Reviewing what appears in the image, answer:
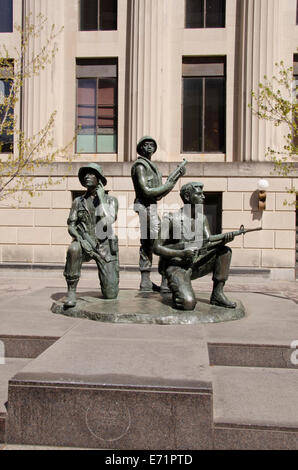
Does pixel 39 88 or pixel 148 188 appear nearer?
pixel 148 188

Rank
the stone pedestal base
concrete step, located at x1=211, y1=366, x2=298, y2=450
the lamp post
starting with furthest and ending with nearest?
the lamp post, the stone pedestal base, concrete step, located at x1=211, y1=366, x2=298, y2=450

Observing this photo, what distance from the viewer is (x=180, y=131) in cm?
1645

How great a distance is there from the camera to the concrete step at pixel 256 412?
3289mm

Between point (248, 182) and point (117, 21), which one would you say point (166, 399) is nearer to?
point (248, 182)

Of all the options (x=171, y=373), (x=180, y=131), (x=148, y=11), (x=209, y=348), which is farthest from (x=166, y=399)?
(x=148, y=11)

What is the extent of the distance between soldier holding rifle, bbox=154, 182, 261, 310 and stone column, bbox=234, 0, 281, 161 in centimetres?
983

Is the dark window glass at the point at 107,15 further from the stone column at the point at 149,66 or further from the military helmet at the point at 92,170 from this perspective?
the military helmet at the point at 92,170

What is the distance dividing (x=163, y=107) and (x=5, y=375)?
13.1m

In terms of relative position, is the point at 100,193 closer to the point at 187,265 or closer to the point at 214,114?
the point at 187,265

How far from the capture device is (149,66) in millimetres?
15641

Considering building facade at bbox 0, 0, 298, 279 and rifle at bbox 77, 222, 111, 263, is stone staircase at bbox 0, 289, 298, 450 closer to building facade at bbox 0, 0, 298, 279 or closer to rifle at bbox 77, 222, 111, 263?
rifle at bbox 77, 222, 111, 263

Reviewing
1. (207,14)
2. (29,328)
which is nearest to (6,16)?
(207,14)

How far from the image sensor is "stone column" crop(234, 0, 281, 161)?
597 inches

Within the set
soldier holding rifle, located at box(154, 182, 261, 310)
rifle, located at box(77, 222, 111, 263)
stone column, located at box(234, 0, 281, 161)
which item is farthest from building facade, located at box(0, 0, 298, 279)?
soldier holding rifle, located at box(154, 182, 261, 310)
